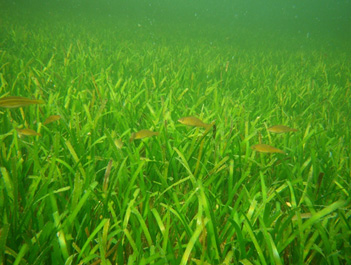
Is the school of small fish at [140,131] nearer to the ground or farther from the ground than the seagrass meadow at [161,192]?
farther from the ground

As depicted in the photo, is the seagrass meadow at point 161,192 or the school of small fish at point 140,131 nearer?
the seagrass meadow at point 161,192

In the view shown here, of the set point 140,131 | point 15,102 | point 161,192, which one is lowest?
point 161,192

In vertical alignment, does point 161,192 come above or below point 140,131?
below

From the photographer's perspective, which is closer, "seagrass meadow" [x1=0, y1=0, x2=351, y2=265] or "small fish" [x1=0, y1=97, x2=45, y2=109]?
"seagrass meadow" [x1=0, y1=0, x2=351, y2=265]

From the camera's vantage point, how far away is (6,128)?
1756 mm

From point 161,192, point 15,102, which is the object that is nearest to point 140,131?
point 161,192

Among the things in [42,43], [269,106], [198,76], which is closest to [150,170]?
[269,106]

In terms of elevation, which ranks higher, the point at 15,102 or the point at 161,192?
the point at 15,102

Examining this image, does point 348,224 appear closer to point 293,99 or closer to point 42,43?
point 293,99

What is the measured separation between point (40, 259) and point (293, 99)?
4115 millimetres

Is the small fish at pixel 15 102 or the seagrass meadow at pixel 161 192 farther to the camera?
the small fish at pixel 15 102

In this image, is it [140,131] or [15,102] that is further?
[140,131]

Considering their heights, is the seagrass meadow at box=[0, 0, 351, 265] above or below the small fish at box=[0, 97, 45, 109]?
below

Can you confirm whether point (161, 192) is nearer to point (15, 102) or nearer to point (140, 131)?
point (140, 131)
